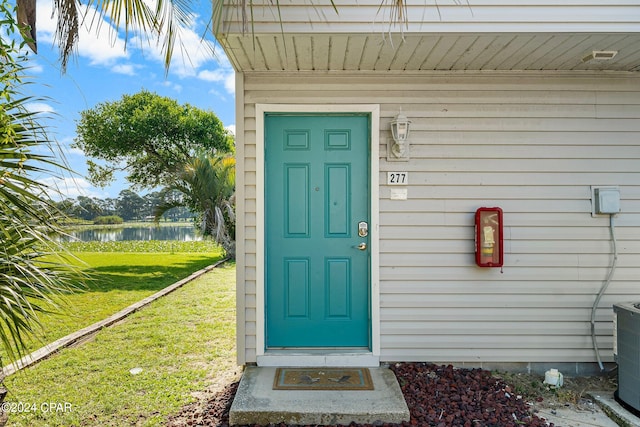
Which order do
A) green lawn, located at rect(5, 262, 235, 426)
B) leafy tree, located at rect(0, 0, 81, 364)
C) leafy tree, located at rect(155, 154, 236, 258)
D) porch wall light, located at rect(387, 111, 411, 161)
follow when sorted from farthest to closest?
1. leafy tree, located at rect(155, 154, 236, 258)
2. porch wall light, located at rect(387, 111, 411, 161)
3. green lawn, located at rect(5, 262, 235, 426)
4. leafy tree, located at rect(0, 0, 81, 364)

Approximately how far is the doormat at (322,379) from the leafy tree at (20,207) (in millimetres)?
1586

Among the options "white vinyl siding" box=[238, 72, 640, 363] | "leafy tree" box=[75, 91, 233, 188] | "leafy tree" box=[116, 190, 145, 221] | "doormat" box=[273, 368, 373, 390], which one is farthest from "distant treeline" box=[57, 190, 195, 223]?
"white vinyl siding" box=[238, 72, 640, 363]

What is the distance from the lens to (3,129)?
190 centimetres

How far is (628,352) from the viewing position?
2670mm

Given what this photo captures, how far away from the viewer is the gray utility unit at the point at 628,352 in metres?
→ 2.60

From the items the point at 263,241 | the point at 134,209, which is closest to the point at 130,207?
the point at 134,209

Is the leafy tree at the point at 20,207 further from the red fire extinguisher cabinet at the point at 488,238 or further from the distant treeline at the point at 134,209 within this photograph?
the red fire extinguisher cabinet at the point at 488,238

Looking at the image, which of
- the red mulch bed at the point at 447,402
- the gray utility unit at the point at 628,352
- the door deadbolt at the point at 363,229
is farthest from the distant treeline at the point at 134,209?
the gray utility unit at the point at 628,352

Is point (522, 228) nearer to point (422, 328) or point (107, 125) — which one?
point (422, 328)

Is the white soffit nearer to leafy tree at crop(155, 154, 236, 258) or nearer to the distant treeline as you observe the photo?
the distant treeline

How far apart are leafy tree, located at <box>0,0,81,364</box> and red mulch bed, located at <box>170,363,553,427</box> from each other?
119 centimetres

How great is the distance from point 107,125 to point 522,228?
14.2m

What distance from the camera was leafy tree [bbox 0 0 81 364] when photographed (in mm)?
1905

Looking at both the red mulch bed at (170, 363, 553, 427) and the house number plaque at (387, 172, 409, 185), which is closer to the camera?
the red mulch bed at (170, 363, 553, 427)
